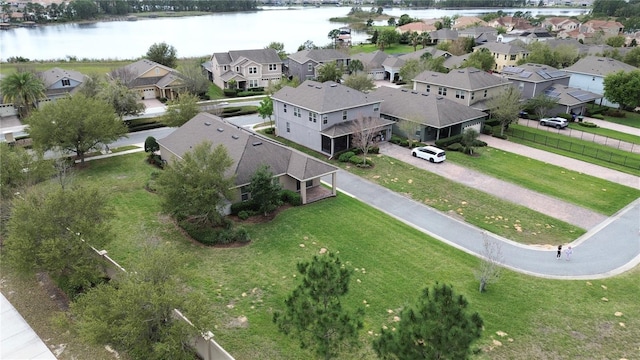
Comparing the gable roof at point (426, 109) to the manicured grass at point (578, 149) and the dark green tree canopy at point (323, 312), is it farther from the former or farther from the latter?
the dark green tree canopy at point (323, 312)

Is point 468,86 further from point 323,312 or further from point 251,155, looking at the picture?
point 323,312

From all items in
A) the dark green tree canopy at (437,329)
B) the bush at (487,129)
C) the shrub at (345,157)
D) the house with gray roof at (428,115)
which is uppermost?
the dark green tree canopy at (437,329)

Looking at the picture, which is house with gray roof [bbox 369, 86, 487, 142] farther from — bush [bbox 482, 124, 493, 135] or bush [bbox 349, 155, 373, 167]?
bush [bbox 349, 155, 373, 167]

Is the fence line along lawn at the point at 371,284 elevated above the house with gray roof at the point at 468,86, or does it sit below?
below

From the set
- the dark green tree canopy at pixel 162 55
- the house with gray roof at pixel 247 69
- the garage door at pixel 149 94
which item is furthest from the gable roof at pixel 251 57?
the garage door at pixel 149 94

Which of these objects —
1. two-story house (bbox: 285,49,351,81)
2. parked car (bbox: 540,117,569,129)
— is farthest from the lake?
parked car (bbox: 540,117,569,129)

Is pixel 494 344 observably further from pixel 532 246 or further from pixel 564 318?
pixel 532 246

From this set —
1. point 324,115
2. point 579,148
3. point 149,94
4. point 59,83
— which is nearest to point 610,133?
point 579,148
